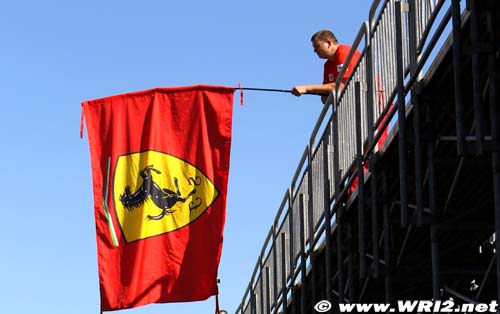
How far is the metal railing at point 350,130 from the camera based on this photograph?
41.7 feet

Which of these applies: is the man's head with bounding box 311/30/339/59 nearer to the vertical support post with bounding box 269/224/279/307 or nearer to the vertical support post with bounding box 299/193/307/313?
the vertical support post with bounding box 299/193/307/313

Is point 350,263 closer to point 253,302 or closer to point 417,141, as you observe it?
point 417,141

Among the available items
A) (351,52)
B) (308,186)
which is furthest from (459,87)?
(308,186)

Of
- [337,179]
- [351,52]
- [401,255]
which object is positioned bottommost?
[401,255]

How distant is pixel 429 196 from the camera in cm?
1234

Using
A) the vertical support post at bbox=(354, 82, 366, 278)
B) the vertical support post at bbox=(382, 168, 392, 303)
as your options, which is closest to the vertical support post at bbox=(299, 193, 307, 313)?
the vertical support post at bbox=(354, 82, 366, 278)

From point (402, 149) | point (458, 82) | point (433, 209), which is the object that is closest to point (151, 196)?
point (402, 149)

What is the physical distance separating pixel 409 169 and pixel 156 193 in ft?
19.5

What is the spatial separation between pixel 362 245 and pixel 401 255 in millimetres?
405

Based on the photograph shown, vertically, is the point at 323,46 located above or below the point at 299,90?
above

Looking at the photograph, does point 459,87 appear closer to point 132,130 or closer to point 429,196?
point 429,196

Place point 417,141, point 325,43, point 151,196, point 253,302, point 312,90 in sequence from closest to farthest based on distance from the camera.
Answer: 1. point 417,141
2. point 325,43
3. point 312,90
4. point 151,196
5. point 253,302

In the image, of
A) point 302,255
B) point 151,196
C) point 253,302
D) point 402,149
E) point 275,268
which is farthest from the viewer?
point 253,302

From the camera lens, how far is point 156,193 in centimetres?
1864
